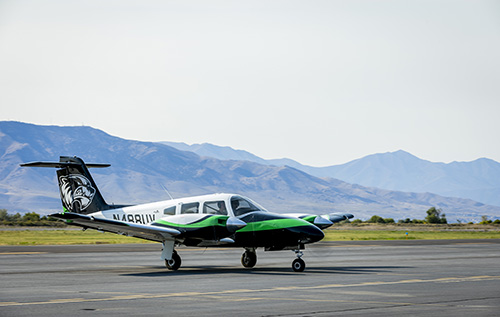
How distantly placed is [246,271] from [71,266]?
785 cm

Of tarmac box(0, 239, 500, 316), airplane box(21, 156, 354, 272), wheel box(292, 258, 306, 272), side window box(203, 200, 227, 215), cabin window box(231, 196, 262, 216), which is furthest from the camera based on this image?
side window box(203, 200, 227, 215)

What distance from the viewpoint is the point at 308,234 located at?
80.8 feet

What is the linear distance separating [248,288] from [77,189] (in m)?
13.6

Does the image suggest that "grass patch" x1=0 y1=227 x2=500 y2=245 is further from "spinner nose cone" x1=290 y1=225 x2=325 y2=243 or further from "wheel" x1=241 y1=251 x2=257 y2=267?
"spinner nose cone" x1=290 y1=225 x2=325 y2=243

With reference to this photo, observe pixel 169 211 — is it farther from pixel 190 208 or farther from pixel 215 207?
pixel 215 207

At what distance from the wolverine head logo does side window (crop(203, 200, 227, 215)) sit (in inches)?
275

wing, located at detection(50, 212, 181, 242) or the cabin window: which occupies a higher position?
the cabin window

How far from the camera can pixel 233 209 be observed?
26.1m

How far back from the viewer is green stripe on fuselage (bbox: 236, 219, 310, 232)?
82.1 feet

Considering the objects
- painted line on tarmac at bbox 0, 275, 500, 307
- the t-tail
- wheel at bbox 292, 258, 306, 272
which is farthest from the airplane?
painted line on tarmac at bbox 0, 275, 500, 307

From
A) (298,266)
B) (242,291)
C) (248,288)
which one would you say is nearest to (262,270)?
(298,266)

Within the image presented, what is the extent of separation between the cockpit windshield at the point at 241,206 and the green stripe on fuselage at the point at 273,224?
2.30ft

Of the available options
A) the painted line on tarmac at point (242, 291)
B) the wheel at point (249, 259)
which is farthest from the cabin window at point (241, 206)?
the painted line on tarmac at point (242, 291)

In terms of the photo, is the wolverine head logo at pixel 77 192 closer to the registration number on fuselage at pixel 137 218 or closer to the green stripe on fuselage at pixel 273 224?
the registration number on fuselage at pixel 137 218
